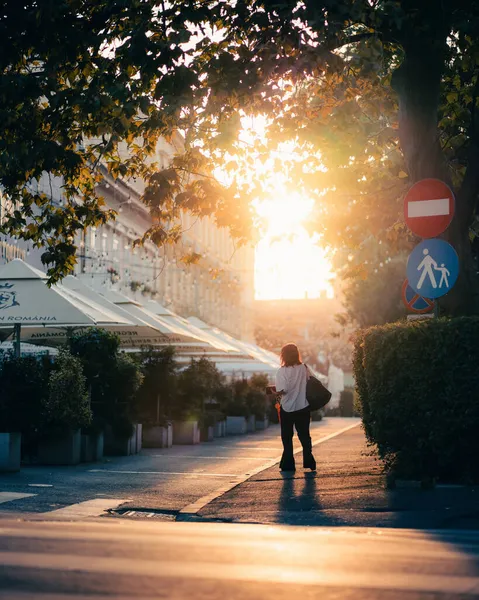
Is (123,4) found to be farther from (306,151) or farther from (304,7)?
(306,151)

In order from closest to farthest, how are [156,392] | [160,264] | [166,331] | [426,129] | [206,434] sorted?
[426,129]
[156,392]
[166,331]
[206,434]
[160,264]

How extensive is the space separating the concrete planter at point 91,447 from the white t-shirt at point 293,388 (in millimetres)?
3574

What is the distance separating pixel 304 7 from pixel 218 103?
1573mm

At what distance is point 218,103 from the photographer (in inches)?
471

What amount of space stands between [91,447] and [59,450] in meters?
1.05

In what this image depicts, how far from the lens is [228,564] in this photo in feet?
17.4

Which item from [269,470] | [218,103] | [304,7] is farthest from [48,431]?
[304,7]

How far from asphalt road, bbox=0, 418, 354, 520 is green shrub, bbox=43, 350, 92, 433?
71cm

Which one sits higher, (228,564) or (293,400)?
(293,400)

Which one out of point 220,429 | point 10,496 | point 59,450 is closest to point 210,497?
point 10,496

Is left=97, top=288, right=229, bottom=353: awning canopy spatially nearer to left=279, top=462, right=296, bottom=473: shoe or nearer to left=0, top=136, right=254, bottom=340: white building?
left=0, top=136, right=254, bottom=340: white building

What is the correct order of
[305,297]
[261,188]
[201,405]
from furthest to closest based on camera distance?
1. [305,297]
2. [201,405]
3. [261,188]

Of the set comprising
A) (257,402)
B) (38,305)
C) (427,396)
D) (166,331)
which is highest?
(38,305)

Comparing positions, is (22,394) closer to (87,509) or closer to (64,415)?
(64,415)
